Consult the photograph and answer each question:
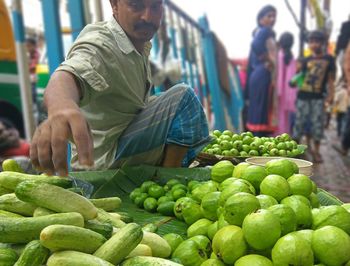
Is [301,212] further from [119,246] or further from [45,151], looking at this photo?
[45,151]

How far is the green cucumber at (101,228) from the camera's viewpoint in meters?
1.28

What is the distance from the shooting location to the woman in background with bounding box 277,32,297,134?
791 centimetres

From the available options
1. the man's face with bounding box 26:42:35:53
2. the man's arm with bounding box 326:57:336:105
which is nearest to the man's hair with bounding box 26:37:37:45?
the man's face with bounding box 26:42:35:53

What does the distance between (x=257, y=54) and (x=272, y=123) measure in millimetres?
1252

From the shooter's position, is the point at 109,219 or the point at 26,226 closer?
the point at 26,226

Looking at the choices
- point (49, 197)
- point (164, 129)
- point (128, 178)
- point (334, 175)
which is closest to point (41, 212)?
point (49, 197)

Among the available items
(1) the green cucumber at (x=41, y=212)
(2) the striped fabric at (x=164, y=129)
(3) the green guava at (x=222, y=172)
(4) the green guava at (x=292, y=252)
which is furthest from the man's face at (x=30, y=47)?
(4) the green guava at (x=292, y=252)

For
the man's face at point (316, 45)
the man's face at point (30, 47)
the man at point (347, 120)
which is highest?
the man's face at point (30, 47)

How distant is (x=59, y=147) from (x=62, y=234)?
319 millimetres

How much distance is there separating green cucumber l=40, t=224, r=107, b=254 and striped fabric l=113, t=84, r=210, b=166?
5.38 ft

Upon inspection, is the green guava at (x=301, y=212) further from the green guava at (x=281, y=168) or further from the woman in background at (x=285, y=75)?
the woman in background at (x=285, y=75)

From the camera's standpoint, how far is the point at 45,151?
1.34 m

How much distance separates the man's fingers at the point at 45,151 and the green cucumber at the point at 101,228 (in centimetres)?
23

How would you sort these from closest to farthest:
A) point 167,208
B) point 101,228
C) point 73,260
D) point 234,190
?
point 73,260, point 101,228, point 234,190, point 167,208
